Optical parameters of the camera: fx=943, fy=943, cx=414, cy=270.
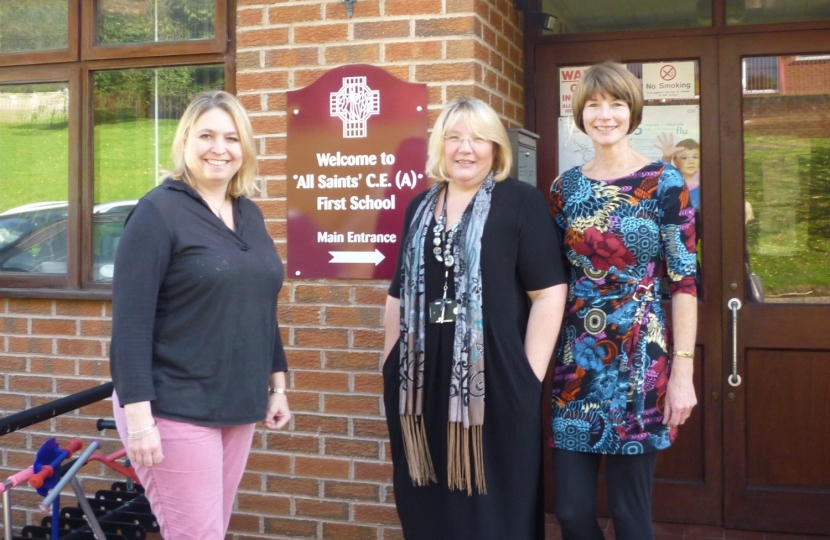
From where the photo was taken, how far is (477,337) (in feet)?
9.45

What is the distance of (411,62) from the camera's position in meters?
3.77

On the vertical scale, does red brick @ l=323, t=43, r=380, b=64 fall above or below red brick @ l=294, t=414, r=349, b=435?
above

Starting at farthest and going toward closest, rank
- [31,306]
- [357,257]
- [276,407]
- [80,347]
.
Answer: [31,306]
[80,347]
[357,257]
[276,407]

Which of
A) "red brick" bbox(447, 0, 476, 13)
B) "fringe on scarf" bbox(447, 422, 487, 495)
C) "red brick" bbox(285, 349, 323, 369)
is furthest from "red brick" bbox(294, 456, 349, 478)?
"red brick" bbox(447, 0, 476, 13)

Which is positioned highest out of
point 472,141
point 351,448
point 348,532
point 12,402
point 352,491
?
point 472,141

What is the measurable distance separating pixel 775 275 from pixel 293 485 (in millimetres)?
2313

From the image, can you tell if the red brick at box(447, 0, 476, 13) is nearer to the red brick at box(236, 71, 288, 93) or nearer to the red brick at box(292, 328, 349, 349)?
the red brick at box(236, 71, 288, 93)

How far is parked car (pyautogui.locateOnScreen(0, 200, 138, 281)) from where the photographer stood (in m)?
4.56

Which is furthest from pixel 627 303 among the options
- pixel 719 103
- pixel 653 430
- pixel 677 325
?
pixel 719 103

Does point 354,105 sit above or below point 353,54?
below

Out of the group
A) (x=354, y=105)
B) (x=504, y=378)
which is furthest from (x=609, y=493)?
(x=354, y=105)

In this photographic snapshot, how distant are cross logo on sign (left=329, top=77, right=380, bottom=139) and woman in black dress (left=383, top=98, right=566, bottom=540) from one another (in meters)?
0.85

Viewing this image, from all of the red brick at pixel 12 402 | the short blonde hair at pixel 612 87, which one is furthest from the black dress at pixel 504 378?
the red brick at pixel 12 402

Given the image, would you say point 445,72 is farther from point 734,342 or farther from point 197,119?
point 734,342
